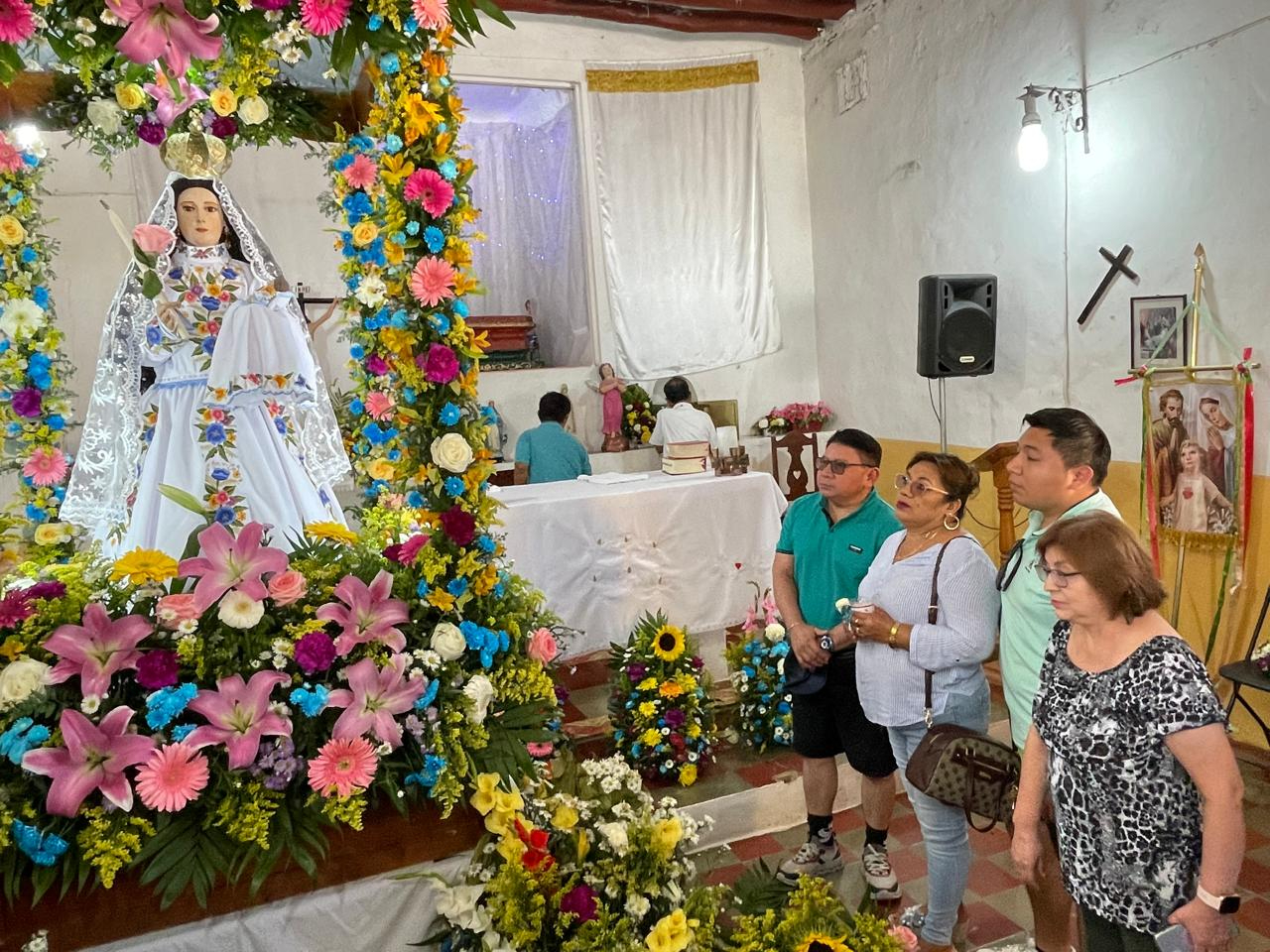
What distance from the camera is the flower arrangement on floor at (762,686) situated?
4188 mm

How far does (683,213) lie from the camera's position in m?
8.16

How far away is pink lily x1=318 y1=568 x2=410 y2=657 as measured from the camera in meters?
2.17

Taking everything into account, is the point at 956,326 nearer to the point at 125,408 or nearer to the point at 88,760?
the point at 125,408

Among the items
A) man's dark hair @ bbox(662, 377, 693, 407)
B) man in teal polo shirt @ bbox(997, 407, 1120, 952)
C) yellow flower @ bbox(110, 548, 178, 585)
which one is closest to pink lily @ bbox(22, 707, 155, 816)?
yellow flower @ bbox(110, 548, 178, 585)

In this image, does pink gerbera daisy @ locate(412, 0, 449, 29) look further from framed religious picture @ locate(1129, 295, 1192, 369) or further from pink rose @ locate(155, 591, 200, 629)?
framed religious picture @ locate(1129, 295, 1192, 369)

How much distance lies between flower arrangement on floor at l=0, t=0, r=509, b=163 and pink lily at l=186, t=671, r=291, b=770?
125 cm

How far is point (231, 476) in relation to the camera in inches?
121

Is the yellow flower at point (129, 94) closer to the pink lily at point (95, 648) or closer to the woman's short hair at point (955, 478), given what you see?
the pink lily at point (95, 648)

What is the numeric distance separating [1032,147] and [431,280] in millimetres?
4516

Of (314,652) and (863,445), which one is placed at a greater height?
(863,445)

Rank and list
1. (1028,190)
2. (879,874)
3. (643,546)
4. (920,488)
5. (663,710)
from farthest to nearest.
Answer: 1. (1028,190)
2. (643,546)
3. (663,710)
4. (879,874)
5. (920,488)

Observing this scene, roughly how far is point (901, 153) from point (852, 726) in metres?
5.34

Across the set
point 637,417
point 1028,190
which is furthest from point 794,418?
point 1028,190

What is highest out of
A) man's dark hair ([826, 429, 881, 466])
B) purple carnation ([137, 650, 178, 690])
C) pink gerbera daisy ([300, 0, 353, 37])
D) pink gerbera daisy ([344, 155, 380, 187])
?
pink gerbera daisy ([300, 0, 353, 37])
